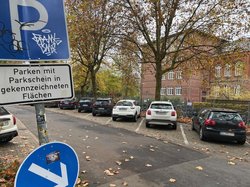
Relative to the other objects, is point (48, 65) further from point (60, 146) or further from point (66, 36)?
point (60, 146)

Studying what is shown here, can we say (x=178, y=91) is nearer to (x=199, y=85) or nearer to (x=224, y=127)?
(x=199, y=85)

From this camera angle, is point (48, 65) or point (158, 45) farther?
point (158, 45)

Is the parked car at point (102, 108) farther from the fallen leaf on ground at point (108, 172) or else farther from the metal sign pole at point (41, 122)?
the metal sign pole at point (41, 122)

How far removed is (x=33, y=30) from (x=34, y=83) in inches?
18.5

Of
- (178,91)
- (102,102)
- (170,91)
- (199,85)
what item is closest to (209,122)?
(102,102)

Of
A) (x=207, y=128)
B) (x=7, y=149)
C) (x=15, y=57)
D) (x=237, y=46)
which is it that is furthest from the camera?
(x=237, y=46)

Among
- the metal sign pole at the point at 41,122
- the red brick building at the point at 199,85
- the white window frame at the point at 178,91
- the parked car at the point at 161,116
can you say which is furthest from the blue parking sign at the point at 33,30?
the white window frame at the point at 178,91

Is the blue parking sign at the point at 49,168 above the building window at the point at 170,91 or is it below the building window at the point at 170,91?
above

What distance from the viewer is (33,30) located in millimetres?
2498

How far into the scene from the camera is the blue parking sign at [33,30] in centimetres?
240

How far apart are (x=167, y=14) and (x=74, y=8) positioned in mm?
8817

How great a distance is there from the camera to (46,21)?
2582 millimetres

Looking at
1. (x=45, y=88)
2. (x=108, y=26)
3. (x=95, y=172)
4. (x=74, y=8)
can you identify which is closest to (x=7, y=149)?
(x=95, y=172)

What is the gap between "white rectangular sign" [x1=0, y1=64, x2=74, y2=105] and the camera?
2.35 meters
